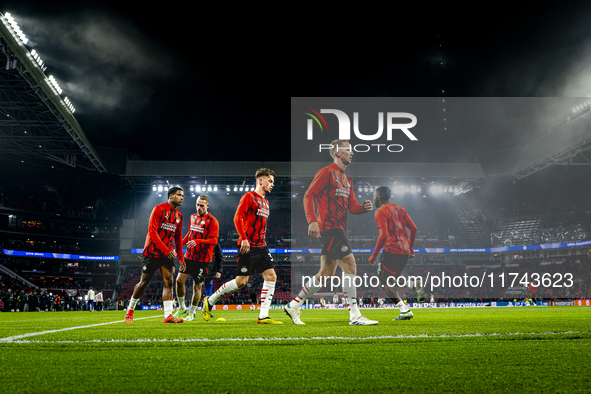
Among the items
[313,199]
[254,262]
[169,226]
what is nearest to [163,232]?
[169,226]

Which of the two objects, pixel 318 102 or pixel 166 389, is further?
pixel 318 102

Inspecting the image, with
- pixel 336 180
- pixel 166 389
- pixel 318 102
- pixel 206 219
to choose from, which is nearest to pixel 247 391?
pixel 166 389

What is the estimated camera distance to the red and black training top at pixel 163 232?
24.0ft

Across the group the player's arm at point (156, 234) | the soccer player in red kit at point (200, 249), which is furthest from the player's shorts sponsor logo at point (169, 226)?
the soccer player in red kit at point (200, 249)

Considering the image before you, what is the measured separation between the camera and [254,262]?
21.7ft

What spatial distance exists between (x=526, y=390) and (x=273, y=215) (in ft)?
141

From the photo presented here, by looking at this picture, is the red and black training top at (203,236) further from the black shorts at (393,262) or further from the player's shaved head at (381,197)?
the black shorts at (393,262)

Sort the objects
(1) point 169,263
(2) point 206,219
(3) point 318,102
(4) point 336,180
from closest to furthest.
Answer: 1. (4) point 336,180
2. (1) point 169,263
3. (2) point 206,219
4. (3) point 318,102

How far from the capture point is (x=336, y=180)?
6.71 metres

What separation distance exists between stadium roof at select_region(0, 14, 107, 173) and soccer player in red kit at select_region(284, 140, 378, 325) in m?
16.7

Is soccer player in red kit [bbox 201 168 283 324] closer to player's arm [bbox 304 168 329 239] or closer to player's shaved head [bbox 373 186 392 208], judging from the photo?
player's arm [bbox 304 168 329 239]

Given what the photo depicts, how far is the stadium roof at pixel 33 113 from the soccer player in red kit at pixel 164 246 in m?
14.4

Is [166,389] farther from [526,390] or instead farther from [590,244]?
[590,244]

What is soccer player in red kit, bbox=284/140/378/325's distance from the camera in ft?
20.7
